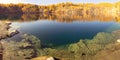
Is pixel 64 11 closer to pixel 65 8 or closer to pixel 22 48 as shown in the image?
pixel 65 8

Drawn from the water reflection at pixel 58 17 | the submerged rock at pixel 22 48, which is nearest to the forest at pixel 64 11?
the water reflection at pixel 58 17

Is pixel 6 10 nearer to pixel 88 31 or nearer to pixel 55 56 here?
pixel 55 56

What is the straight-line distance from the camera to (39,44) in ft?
10.7

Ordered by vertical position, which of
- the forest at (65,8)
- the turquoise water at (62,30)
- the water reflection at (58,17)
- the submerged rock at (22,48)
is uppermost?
the forest at (65,8)

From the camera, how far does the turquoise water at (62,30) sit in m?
3.29

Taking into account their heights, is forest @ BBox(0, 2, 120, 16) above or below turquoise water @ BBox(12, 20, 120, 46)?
above

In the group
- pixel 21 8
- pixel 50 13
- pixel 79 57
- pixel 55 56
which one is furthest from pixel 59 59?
pixel 21 8

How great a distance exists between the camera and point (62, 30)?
332cm

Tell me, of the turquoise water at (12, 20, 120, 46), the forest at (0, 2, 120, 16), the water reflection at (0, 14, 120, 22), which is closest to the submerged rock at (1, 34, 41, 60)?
the turquoise water at (12, 20, 120, 46)

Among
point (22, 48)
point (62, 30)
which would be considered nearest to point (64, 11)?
point (62, 30)

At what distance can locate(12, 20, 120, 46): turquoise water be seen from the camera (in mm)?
3285

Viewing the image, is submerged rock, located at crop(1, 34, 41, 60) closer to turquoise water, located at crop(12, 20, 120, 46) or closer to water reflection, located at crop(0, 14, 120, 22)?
turquoise water, located at crop(12, 20, 120, 46)

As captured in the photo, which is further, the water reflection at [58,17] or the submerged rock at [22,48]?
the water reflection at [58,17]

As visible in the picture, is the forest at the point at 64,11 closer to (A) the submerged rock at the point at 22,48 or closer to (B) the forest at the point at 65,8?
(B) the forest at the point at 65,8
